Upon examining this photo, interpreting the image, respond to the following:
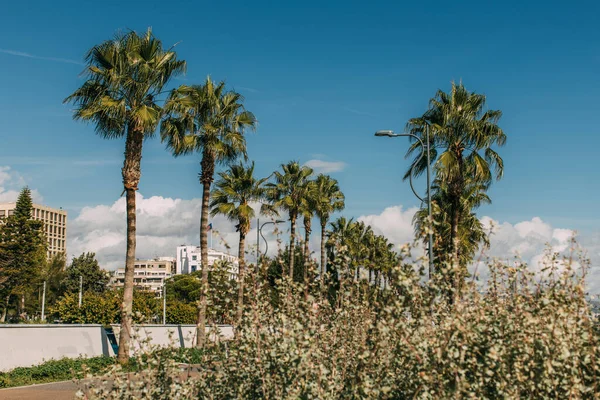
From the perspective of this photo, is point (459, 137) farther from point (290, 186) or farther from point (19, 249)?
point (19, 249)

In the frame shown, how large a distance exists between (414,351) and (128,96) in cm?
1690

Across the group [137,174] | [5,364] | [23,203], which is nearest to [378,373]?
[5,364]

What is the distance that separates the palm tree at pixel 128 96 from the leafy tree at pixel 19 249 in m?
49.9

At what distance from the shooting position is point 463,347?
198 inches

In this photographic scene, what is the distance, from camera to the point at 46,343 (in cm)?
1848

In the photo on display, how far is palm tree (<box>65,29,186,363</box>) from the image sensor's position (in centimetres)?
1988

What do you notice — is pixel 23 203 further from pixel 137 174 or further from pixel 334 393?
pixel 334 393

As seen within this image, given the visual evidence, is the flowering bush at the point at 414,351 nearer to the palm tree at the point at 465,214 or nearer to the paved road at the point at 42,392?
the paved road at the point at 42,392

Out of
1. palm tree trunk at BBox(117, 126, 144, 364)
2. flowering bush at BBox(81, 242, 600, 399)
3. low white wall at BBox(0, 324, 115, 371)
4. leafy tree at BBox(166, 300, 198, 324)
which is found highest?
palm tree trunk at BBox(117, 126, 144, 364)

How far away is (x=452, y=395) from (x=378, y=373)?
3.63 feet

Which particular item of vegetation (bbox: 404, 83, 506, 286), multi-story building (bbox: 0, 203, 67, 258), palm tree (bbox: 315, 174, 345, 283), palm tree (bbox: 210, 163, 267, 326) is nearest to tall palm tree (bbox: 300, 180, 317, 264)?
palm tree (bbox: 315, 174, 345, 283)

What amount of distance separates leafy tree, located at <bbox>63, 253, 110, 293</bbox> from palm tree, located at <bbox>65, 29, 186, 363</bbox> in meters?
71.4

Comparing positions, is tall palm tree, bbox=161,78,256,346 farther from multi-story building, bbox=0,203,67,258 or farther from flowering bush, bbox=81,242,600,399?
multi-story building, bbox=0,203,67,258

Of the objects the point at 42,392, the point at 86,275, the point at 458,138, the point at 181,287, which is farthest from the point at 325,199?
the point at 181,287
